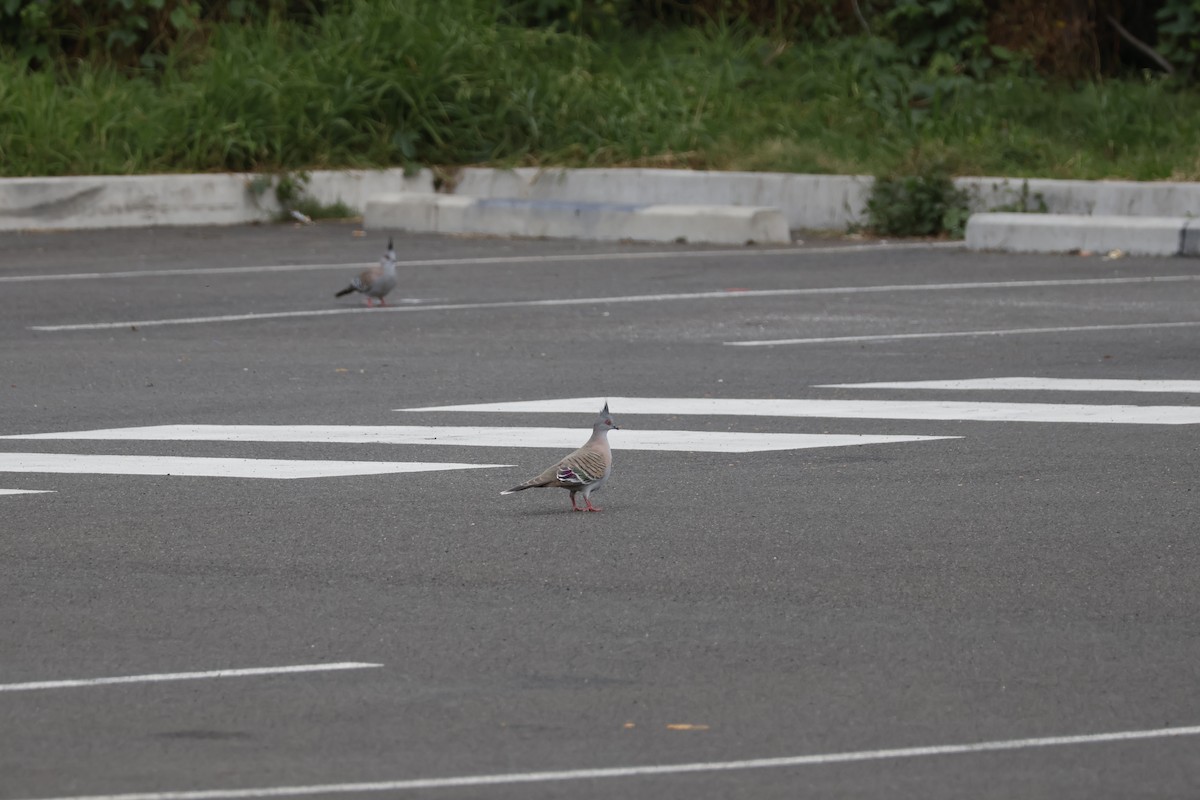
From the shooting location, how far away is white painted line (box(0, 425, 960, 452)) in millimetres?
10578

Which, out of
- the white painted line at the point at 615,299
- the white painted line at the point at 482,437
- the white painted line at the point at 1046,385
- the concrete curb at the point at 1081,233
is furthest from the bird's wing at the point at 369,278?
→ the concrete curb at the point at 1081,233

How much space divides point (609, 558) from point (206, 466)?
8.94 feet

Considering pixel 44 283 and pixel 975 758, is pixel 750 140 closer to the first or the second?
pixel 44 283

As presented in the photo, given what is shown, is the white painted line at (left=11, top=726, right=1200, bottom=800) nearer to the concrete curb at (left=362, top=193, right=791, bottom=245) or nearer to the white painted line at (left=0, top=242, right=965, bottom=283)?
the white painted line at (left=0, top=242, right=965, bottom=283)

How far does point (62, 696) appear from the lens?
6.15 m

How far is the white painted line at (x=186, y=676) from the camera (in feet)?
20.6

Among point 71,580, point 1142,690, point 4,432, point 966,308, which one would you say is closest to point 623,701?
point 1142,690

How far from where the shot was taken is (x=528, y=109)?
2562cm

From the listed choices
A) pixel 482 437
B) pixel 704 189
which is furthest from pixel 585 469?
pixel 704 189

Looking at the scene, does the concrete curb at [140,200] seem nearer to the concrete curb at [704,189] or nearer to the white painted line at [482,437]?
the concrete curb at [704,189]

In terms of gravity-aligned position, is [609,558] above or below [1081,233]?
below

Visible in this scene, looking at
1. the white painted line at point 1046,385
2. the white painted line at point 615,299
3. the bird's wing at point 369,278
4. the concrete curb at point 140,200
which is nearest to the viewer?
the white painted line at point 1046,385

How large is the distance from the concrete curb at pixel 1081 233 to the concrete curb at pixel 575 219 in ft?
7.07

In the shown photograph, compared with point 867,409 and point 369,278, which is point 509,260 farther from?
point 867,409
